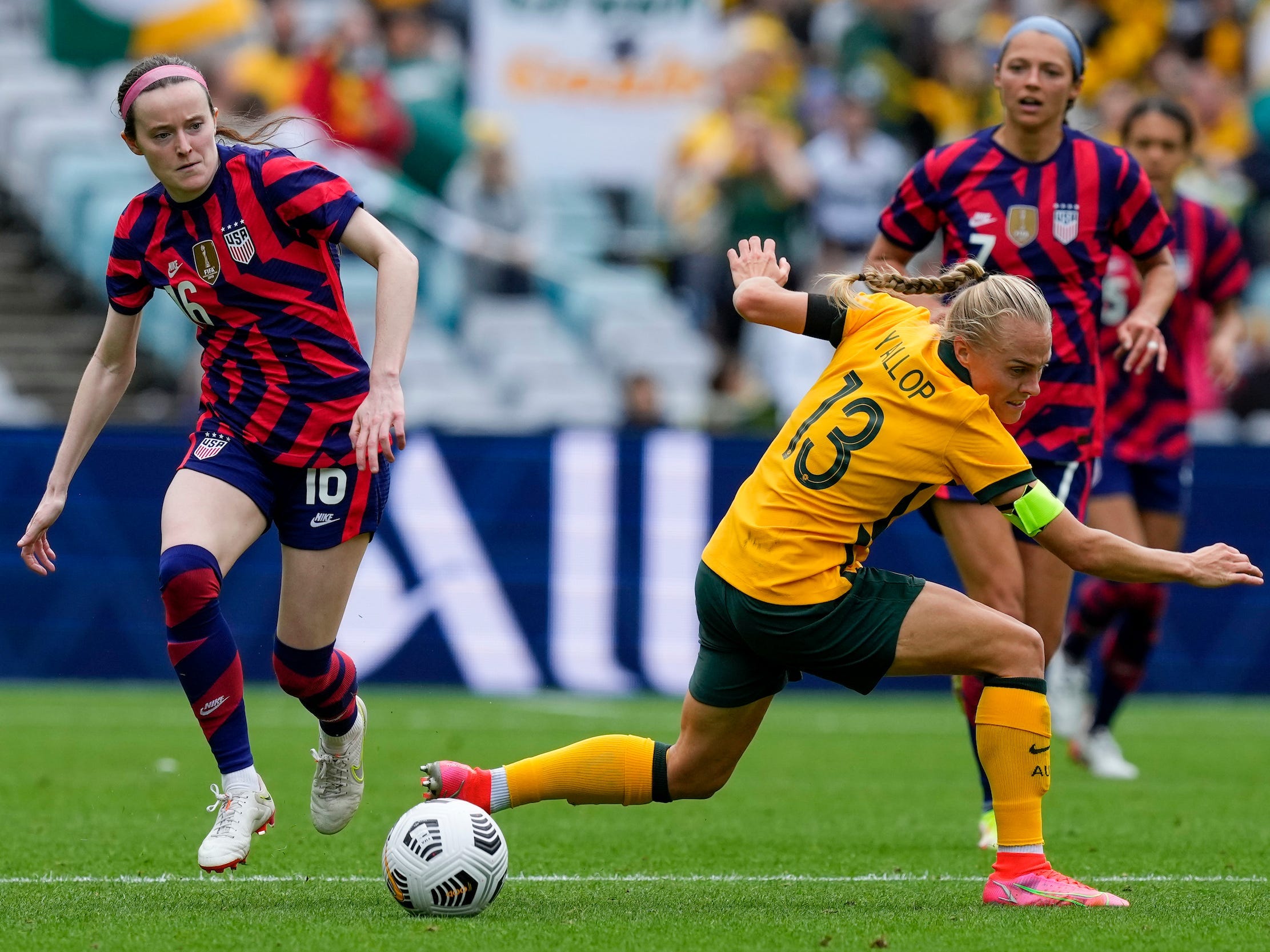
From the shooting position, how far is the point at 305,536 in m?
5.55

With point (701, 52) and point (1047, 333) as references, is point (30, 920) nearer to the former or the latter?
point (1047, 333)

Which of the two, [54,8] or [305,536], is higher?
[54,8]

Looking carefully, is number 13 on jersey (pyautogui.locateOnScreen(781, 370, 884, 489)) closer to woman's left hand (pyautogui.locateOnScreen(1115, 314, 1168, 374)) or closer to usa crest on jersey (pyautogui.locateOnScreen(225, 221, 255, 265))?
woman's left hand (pyautogui.locateOnScreen(1115, 314, 1168, 374))

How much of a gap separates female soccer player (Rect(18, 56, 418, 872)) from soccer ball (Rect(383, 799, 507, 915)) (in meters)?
0.48

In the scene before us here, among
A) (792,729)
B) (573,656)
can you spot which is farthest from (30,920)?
(573,656)

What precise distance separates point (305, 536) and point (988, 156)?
2669 mm

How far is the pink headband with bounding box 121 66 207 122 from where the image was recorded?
513 cm

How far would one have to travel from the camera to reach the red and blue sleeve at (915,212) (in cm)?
635

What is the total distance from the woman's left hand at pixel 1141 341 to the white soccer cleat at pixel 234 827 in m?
3.12

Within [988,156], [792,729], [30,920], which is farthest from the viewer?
[792,729]

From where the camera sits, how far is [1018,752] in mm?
4922

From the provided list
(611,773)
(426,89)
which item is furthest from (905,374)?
(426,89)

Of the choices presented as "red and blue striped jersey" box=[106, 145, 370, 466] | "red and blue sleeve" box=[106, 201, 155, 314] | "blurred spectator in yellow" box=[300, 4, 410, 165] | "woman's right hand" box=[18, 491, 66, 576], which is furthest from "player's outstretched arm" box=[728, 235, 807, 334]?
"blurred spectator in yellow" box=[300, 4, 410, 165]

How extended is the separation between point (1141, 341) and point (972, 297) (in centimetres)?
145
